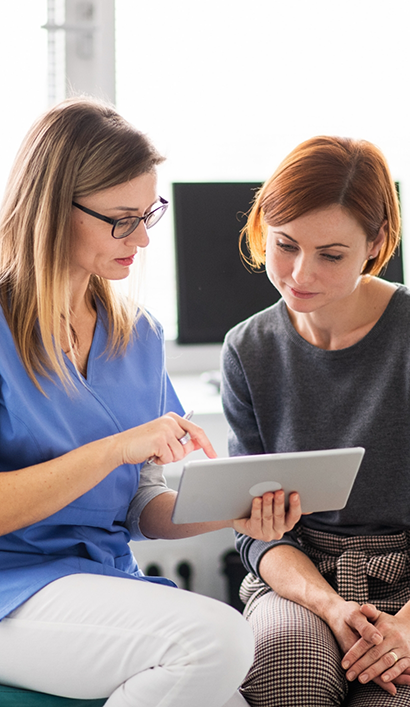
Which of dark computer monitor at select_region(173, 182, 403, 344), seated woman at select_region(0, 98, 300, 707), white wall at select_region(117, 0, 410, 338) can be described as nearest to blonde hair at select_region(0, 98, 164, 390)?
seated woman at select_region(0, 98, 300, 707)

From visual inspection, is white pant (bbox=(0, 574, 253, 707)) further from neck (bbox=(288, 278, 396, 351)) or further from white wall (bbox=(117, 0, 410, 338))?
white wall (bbox=(117, 0, 410, 338))

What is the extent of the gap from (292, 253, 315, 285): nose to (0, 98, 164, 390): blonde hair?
32cm

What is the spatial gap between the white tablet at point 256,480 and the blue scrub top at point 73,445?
0.15 meters

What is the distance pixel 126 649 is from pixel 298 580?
1.30 feet

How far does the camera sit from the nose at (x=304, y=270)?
1197mm

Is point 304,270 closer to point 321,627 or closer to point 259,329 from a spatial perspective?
point 259,329

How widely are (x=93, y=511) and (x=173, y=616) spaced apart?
0.82ft

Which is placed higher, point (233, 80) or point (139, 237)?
point (233, 80)

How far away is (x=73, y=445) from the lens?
1077 mm

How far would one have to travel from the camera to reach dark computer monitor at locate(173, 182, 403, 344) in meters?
1.94

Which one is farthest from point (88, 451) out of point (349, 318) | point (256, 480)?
point (349, 318)

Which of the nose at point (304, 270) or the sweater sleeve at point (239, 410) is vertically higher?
the nose at point (304, 270)

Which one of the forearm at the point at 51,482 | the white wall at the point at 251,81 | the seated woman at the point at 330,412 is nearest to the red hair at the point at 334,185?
the seated woman at the point at 330,412

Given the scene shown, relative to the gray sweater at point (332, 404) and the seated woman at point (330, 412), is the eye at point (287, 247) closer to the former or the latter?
the seated woman at point (330, 412)
